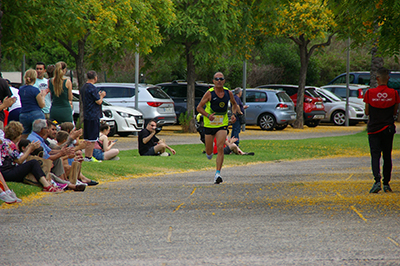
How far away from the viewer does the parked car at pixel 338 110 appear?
1211 inches

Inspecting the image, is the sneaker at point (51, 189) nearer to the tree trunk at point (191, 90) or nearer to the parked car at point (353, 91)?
the tree trunk at point (191, 90)

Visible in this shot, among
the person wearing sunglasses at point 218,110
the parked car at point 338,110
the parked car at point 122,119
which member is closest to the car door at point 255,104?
the parked car at point 338,110

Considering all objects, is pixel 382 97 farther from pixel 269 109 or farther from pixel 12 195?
pixel 269 109

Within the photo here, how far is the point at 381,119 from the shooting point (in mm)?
9508

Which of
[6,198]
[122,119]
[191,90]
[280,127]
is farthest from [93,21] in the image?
[6,198]

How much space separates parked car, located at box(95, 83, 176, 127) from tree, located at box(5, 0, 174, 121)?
1883 mm

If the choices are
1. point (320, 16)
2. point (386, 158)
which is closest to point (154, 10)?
point (320, 16)

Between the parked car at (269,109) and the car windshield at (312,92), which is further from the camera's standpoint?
the car windshield at (312,92)

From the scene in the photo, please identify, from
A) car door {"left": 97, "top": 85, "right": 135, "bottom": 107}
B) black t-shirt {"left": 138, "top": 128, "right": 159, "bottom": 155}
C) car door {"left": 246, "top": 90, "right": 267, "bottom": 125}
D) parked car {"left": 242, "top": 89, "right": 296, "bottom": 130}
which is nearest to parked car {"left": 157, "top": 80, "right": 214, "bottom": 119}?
car door {"left": 246, "top": 90, "right": 267, "bottom": 125}

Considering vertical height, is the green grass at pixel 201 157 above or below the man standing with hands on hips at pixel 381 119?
below

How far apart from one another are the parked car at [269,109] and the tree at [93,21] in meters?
6.96

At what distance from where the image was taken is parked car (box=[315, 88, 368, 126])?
3075cm

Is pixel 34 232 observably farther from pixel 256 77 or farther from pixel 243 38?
pixel 256 77

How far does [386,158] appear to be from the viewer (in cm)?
965
